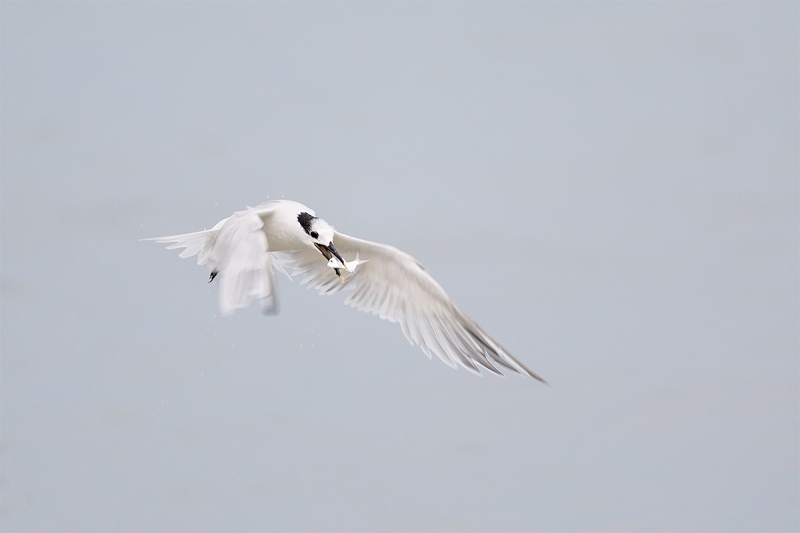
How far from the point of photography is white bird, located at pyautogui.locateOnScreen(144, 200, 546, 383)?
6.88 meters

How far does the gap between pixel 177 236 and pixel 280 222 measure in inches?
29.2

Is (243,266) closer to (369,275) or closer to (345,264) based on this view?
(345,264)

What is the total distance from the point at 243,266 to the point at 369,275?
2.48 meters

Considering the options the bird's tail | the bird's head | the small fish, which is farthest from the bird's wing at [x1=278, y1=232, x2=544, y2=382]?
the bird's tail

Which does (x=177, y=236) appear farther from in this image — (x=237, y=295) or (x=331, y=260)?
(x=237, y=295)

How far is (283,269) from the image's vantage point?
Answer: 7.57 metres

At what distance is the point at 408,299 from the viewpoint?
769cm

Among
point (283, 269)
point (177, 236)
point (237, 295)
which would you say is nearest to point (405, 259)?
point (283, 269)

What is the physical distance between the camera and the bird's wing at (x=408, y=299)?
7309mm

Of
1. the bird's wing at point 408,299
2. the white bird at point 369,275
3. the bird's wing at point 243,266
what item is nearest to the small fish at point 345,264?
the white bird at point 369,275

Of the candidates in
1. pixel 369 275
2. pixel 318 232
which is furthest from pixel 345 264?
pixel 369 275

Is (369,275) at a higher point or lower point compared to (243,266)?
higher

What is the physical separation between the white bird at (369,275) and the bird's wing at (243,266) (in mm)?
32

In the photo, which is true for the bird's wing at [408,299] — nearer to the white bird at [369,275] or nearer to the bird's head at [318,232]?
the white bird at [369,275]
